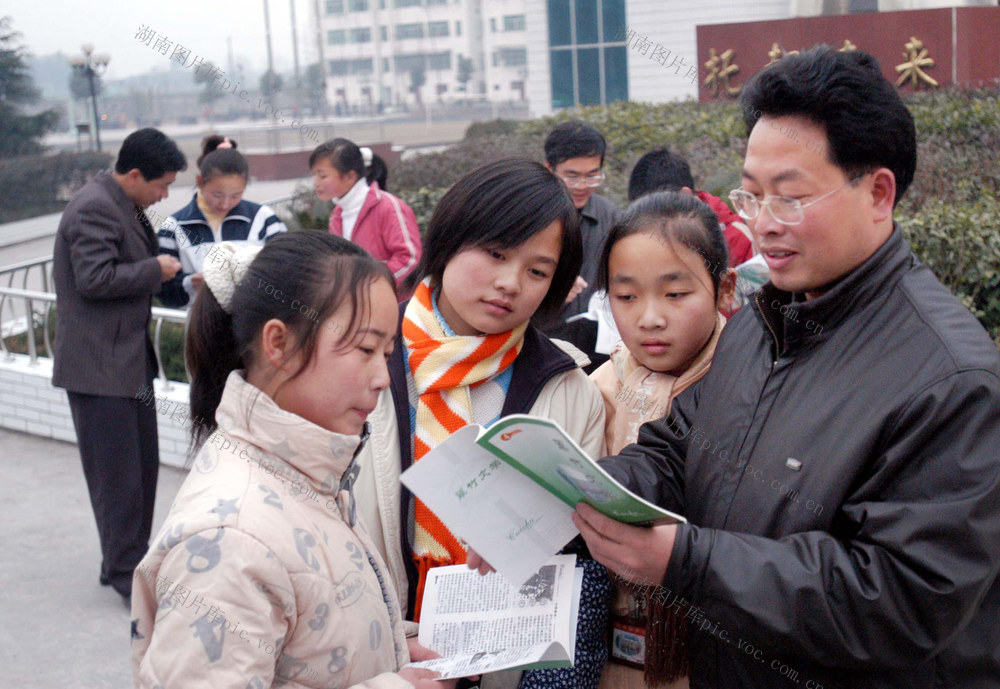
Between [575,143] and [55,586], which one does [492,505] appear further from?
[55,586]

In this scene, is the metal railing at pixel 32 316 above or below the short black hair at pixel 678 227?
below

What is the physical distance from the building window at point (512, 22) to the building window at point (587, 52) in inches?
1364

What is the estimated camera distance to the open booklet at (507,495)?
4.63 feet

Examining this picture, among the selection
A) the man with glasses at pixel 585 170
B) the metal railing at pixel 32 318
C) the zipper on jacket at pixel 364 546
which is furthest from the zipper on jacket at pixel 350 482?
the metal railing at pixel 32 318

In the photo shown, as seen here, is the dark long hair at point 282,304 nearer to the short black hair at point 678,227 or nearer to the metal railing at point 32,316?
the short black hair at point 678,227

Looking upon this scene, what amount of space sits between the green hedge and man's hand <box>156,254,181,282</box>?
1.44 m

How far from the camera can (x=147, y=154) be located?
4016 mm

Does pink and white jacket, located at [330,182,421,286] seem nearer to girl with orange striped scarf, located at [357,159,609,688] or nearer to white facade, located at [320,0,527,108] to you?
girl with orange striped scarf, located at [357,159,609,688]

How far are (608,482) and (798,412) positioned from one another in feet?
1.27

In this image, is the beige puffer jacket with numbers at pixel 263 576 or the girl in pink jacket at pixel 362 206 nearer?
the beige puffer jacket with numbers at pixel 263 576

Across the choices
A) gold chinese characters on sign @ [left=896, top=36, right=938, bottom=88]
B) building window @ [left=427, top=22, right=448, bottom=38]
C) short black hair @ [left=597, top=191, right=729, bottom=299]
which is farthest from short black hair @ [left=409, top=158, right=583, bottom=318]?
building window @ [left=427, top=22, right=448, bottom=38]

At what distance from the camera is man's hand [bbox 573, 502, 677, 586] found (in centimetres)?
145

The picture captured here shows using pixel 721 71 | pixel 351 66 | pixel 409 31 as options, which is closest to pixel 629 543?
pixel 721 71

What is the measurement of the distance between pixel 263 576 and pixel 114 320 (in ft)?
10.1
